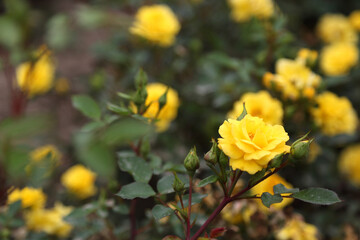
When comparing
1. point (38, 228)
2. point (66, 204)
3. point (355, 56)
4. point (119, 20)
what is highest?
point (119, 20)

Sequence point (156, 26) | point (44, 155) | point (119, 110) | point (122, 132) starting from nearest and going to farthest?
point (122, 132) < point (119, 110) < point (44, 155) < point (156, 26)

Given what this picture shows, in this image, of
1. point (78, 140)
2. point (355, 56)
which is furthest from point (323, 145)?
point (78, 140)

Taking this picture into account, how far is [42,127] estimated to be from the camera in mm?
418

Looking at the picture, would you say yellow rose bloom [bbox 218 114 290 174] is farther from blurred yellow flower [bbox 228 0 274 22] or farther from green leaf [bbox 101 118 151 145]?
blurred yellow flower [bbox 228 0 274 22]

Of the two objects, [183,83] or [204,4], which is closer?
[183,83]

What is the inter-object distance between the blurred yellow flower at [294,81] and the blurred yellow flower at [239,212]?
36 centimetres

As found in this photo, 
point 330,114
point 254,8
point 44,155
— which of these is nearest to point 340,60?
point 254,8

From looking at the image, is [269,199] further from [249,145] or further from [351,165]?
[351,165]

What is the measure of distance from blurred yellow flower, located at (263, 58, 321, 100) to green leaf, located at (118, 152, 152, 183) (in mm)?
580

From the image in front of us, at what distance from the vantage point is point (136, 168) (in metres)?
0.81

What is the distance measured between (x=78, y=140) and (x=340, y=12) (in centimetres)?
295

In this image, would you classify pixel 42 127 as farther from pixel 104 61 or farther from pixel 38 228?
pixel 104 61

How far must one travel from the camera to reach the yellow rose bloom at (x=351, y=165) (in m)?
1.74

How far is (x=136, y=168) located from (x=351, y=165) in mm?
1297
